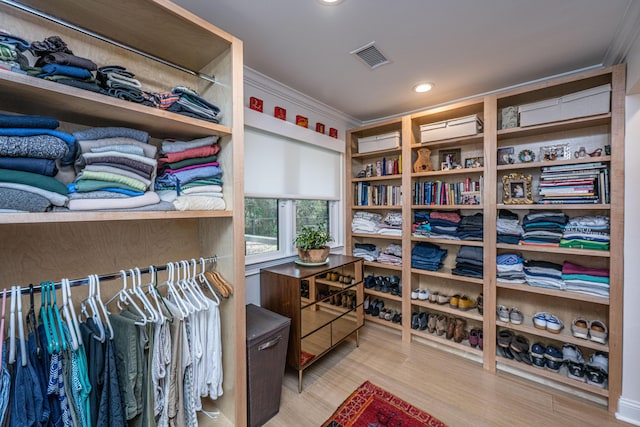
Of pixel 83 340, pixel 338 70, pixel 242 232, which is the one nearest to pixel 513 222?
pixel 338 70

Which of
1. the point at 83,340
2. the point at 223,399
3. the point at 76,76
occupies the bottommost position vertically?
the point at 223,399

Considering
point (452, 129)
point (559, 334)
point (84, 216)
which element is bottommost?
point (559, 334)

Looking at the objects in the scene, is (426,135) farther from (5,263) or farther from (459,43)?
(5,263)

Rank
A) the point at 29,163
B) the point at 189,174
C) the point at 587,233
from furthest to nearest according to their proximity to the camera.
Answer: the point at 587,233, the point at 189,174, the point at 29,163

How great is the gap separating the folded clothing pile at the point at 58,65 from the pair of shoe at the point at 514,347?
3074 mm

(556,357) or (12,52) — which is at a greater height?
(12,52)

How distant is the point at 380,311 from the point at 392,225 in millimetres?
949

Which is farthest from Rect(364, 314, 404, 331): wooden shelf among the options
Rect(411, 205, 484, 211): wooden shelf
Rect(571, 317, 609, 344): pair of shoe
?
Rect(571, 317, 609, 344): pair of shoe

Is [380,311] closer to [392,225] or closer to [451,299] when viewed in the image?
[451,299]

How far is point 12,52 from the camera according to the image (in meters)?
0.87

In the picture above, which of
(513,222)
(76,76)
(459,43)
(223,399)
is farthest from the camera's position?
(513,222)

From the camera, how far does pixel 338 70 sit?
1983 millimetres

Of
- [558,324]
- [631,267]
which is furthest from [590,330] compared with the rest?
[631,267]

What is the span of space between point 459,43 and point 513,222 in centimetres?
143
